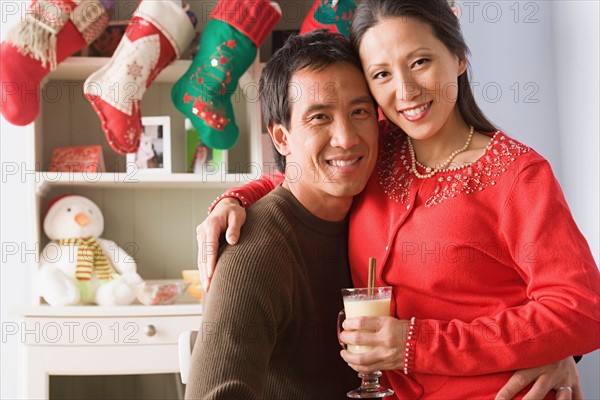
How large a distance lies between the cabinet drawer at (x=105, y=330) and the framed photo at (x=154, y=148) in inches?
22.9

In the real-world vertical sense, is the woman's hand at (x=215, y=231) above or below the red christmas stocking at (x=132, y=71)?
below

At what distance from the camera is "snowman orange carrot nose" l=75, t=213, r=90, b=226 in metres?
2.70

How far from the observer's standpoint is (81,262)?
2.64 meters

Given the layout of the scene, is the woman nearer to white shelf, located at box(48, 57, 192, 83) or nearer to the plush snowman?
the plush snowman

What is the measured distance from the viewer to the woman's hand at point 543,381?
4.29ft

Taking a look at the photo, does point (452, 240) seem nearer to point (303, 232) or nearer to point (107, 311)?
point (303, 232)

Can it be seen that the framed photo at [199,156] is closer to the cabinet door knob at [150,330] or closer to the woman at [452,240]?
the cabinet door knob at [150,330]

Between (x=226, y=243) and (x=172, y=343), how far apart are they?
112 cm

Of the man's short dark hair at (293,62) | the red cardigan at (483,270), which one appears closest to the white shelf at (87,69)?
the man's short dark hair at (293,62)

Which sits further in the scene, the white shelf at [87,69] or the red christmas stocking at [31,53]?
the white shelf at [87,69]

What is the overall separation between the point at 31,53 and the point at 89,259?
72 centimetres

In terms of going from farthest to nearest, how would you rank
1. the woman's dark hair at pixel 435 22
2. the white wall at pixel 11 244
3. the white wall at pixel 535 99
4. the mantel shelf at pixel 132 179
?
the white wall at pixel 11 244 < the mantel shelf at pixel 132 179 < the white wall at pixel 535 99 < the woman's dark hair at pixel 435 22

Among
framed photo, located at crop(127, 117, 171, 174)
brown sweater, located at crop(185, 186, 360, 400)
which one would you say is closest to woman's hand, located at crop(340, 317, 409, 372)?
brown sweater, located at crop(185, 186, 360, 400)

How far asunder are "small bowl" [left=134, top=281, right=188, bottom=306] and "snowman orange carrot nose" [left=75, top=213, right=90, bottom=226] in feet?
1.07
